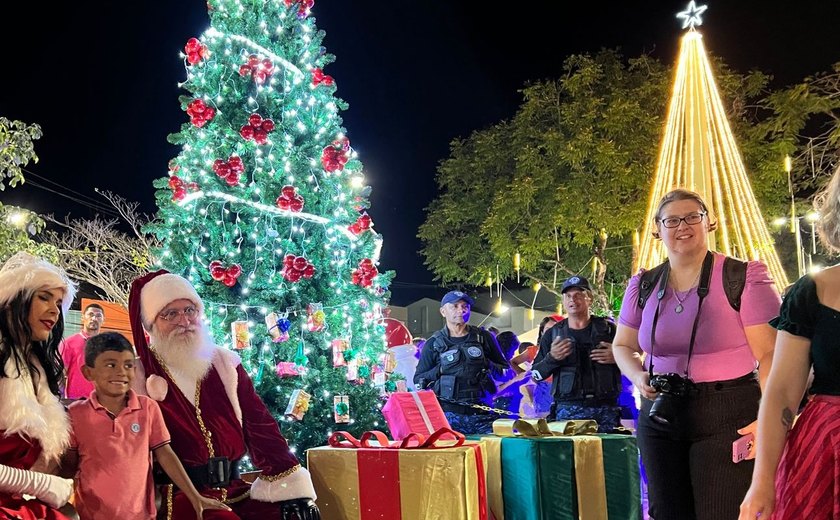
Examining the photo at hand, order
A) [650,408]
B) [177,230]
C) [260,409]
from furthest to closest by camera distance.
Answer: [177,230] → [260,409] → [650,408]

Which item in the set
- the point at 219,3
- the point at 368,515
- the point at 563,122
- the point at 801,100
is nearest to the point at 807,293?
the point at 368,515

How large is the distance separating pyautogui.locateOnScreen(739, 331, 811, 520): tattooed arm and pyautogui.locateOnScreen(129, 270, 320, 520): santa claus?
2071 millimetres

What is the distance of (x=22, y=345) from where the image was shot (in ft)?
9.23

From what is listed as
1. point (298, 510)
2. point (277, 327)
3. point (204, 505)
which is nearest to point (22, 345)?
point (204, 505)

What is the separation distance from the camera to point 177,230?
621cm

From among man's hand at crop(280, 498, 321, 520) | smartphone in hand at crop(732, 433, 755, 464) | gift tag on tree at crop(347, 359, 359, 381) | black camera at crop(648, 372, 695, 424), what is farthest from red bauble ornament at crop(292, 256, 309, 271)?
smartphone in hand at crop(732, 433, 755, 464)

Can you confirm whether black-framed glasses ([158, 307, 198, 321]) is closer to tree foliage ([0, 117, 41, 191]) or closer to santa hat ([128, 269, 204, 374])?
santa hat ([128, 269, 204, 374])

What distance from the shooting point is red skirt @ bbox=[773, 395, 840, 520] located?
1742 millimetres

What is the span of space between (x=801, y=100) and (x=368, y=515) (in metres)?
13.0

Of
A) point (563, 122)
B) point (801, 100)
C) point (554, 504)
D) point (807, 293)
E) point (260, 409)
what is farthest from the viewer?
point (563, 122)

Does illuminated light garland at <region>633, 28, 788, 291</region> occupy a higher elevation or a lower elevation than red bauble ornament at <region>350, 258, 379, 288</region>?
higher

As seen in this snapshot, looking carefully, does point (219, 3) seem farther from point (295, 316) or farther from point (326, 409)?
point (326, 409)

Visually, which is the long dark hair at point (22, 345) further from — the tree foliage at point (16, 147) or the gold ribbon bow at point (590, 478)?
the tree foliage at point (16, 147)

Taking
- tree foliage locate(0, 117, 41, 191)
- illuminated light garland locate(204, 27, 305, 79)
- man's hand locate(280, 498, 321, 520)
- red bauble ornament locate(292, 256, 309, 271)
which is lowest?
man's hand locate(280, 498, 321, 520)
